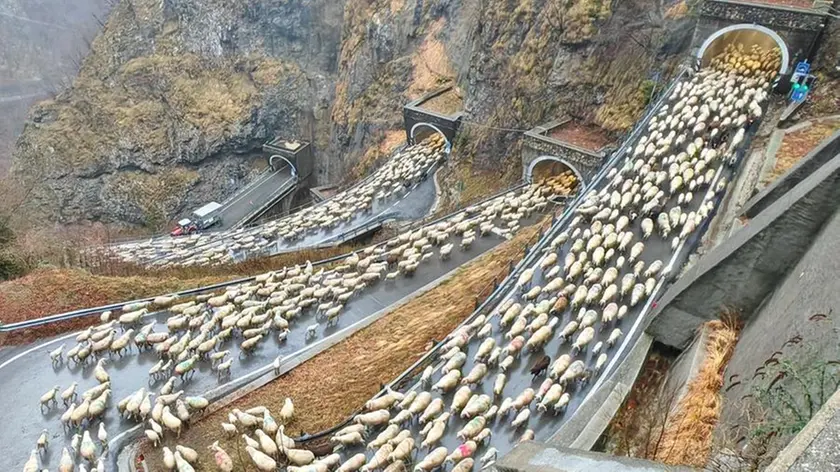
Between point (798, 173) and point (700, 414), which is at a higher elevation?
point (798, 173)

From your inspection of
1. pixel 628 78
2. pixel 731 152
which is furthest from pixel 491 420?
pixel 628 78

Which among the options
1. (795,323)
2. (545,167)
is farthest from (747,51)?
(795,323)

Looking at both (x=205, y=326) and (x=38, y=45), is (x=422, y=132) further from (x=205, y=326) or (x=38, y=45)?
(x=38, y=45)

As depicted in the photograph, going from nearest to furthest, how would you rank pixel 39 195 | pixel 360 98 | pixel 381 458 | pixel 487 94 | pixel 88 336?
pixel 381 458 < pixel 88 336 < pixel 487 94 < pixel 360 98 < pixel 39 195

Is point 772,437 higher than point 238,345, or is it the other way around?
point 772,437

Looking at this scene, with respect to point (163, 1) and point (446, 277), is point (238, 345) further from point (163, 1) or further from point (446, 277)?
point (163, 1)

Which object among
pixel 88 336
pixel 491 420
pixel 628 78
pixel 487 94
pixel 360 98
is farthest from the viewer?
pixel 360 98

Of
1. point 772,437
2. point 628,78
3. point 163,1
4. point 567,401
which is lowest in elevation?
point 567,401

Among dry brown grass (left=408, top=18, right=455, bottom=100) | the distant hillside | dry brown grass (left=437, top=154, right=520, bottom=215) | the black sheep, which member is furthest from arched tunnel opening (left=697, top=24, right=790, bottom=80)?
the distant hillside
